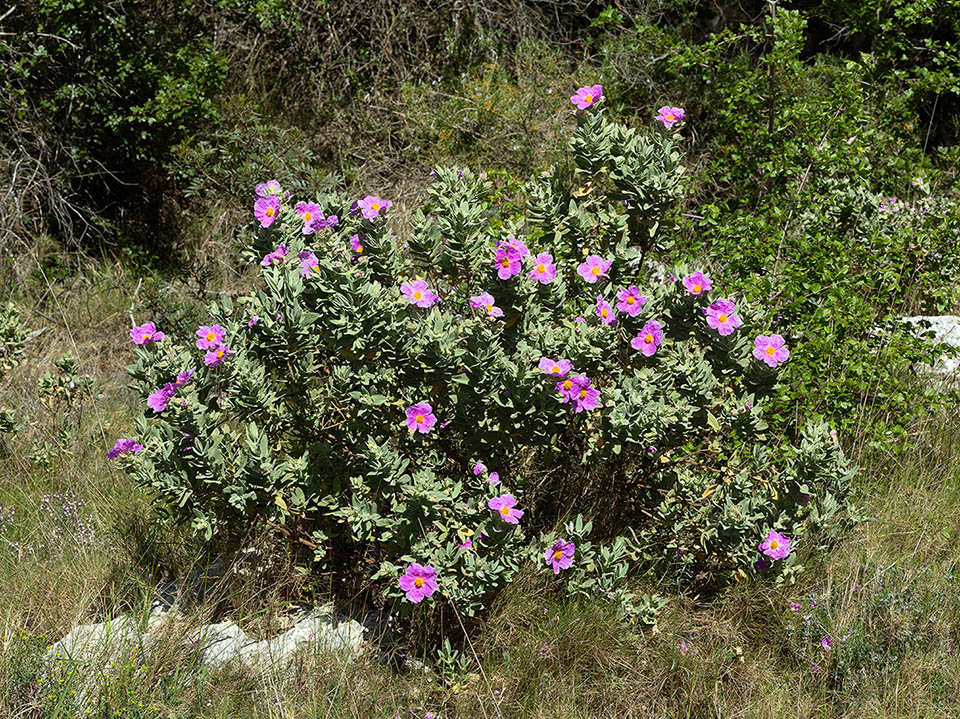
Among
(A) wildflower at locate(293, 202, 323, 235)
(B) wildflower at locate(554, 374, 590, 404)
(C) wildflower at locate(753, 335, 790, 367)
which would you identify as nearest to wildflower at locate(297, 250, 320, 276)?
(A) wildflower at locate(293, 202, 323, 235)

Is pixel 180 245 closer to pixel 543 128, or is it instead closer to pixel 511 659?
pixel 543 128

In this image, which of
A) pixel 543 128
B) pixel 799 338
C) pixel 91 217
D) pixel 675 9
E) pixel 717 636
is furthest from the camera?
pixel 675 9

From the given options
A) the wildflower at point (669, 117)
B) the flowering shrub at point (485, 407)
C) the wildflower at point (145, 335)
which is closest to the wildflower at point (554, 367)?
the flowering shrub at point (485, 407)

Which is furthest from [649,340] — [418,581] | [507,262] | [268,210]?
[268,210]

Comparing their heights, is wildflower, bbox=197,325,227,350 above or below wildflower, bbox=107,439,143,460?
above

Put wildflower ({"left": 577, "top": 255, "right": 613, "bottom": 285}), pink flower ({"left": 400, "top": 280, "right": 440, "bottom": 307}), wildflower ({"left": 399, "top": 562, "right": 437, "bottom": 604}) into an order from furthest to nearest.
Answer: wildflower ({"left": 577, "top": 255, "right": 613, "bottom": 285}) < pink flower ({"left": 400, "top": 280, "right": 440, "bottom": 307}) < wildflower ({"left": 399, "top": 562, "right": 437, "bottom": 604})

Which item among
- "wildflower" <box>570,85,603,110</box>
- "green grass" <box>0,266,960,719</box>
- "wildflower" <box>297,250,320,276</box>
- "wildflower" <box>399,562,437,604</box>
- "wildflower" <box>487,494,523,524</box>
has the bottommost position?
"green grass" <box>0,266,960,719</box>

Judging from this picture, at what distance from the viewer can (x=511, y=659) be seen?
8.53 ft

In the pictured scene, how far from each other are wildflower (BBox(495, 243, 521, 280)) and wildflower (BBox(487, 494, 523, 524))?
610mm

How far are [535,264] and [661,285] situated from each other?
0.40m

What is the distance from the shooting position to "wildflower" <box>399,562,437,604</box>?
2.42 m

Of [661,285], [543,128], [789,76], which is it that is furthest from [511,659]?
[543,128]

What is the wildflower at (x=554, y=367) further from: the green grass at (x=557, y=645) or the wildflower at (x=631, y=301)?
the green grass at (x=557, y=645)

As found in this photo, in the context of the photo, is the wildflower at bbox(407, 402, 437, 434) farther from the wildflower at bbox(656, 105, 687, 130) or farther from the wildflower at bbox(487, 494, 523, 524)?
the wildflower at bbox(656, 105, 687, 130)
